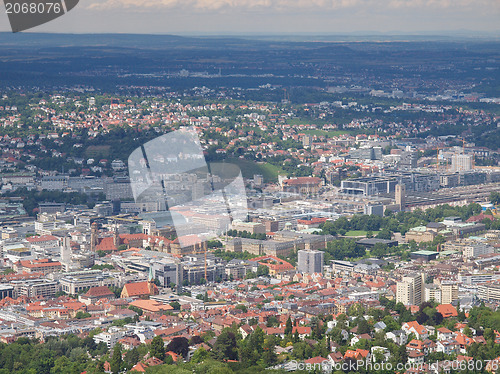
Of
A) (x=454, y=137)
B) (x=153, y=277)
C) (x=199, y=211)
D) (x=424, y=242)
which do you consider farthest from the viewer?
(x=454, y=137)

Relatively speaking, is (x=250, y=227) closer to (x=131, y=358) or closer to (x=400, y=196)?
(x=400, y=196)

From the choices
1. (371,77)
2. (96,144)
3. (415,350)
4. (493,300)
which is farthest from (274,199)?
(371,77)

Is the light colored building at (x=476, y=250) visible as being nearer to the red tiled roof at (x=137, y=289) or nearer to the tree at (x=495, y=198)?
the red tiled roof at (x=137, y=289)

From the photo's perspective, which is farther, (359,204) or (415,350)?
(359,204)

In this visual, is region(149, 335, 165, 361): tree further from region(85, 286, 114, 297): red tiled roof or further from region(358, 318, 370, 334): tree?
region(85, 286, 114, 297): red tiled roof

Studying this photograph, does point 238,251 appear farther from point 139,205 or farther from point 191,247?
point 139,205

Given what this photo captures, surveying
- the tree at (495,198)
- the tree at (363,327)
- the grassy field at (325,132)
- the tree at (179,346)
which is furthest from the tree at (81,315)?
the grassy field at (325,132)

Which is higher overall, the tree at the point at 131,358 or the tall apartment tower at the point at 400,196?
the tree at the point at 131,358

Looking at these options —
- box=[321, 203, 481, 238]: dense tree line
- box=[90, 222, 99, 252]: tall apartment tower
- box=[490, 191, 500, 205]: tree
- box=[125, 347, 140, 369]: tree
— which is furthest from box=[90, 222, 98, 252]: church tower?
box=[490, 191, 500, 205]: tree
